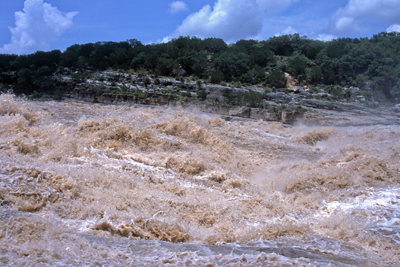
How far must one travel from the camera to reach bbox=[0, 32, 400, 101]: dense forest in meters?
12.8

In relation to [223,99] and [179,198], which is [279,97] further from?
[179,198]

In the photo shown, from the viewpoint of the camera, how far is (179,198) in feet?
15.3

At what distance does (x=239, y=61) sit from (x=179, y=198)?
1649 centimetres

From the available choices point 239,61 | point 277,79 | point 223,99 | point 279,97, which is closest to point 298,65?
point 277,79

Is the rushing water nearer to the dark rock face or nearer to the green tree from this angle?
the dark rock face

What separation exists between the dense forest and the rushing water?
5587 mm

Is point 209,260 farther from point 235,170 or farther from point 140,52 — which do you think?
point 140,52

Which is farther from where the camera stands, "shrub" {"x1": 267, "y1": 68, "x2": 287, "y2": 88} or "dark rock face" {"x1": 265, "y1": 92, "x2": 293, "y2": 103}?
"shrub" {"x1": 267, "y1": 68, "x2": 287, "y2": 88}

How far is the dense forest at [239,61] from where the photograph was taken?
12781 mm

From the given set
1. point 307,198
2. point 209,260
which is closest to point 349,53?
point 307,198

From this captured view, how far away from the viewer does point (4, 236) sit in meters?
2.48

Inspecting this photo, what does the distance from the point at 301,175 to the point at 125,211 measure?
13.8 ft

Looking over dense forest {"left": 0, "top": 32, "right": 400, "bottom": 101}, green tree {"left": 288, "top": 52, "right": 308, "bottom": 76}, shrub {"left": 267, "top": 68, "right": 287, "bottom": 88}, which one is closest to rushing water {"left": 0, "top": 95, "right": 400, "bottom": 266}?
dense forest {"left": 0, "top": 32, "right": 400, "bottom": 101}

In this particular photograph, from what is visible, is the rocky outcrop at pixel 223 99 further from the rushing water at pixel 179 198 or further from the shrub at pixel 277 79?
the rushing water at pixel 179 198
